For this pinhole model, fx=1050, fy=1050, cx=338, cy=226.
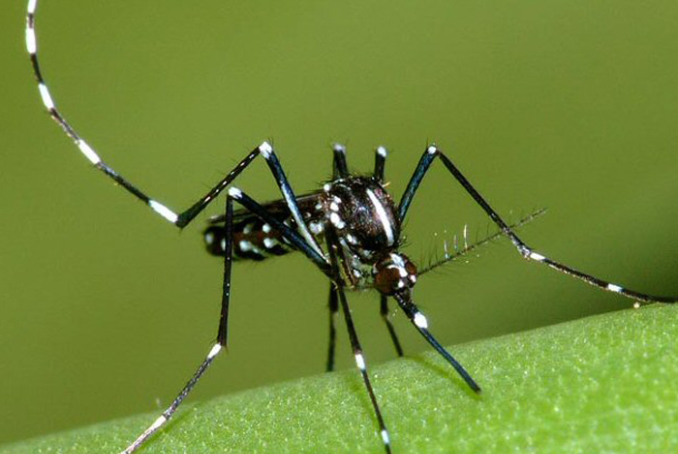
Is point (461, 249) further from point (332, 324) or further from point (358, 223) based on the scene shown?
point (332, 324)

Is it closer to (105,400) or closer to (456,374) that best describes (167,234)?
(105,400)

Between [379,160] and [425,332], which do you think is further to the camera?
[379,160]

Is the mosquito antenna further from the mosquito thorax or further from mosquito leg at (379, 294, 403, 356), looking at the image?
mosquito leg at (379, 294, 403, 356)

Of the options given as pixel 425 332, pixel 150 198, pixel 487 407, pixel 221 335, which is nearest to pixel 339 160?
pixel 150 198

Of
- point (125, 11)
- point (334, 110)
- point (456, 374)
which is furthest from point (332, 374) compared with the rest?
point (125, 11)

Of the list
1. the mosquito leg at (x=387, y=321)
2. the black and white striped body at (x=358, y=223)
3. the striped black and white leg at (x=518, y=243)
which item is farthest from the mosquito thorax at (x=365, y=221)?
the mosquito leg at (x=387, y=321)

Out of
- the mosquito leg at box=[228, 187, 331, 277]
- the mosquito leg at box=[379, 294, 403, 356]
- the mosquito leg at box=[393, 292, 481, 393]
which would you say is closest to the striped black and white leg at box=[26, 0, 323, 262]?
the mosquito leg at box=[228, 187, 331, 277]
